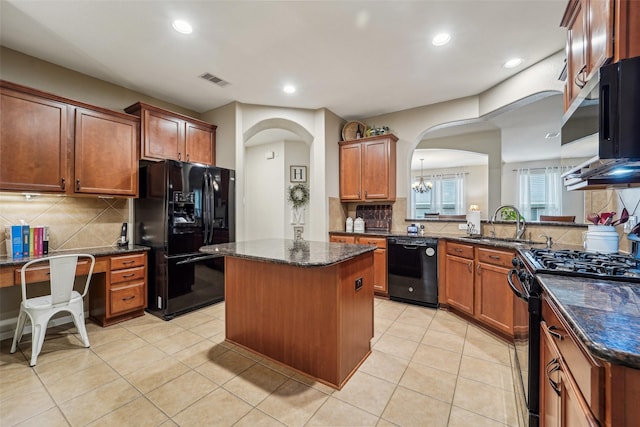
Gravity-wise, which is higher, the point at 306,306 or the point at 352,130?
the point at 352,130

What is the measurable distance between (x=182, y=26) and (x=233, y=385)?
2823 millimetres

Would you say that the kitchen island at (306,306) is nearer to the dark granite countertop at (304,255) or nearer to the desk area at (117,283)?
the dark granite countertop at (304,255)

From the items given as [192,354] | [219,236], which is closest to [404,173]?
[219,236]

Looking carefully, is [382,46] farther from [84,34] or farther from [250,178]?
[250,178]

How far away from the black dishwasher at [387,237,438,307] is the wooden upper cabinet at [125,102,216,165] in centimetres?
292

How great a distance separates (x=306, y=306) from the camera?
2.00 metres

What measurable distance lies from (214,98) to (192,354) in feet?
10.2

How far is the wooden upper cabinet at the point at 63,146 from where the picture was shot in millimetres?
2396

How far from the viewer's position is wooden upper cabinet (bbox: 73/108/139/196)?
9.21 feet

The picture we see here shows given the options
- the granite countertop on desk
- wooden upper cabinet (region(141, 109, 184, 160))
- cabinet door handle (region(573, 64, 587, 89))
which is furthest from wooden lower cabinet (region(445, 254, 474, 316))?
wooden upper cabinet (region(141, 109, 184, 160))

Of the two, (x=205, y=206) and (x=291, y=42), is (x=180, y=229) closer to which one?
(x=205, y=206)

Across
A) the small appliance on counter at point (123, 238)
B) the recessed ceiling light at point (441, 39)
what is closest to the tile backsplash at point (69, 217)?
the small appliance on counter at point (123, 238)

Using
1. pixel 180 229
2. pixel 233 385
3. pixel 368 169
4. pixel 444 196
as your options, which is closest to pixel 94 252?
pixel 180 229

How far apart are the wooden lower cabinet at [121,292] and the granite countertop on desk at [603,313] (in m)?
3.58
